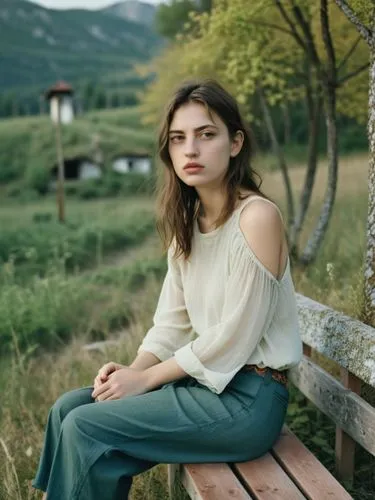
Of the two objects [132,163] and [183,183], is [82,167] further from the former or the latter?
[183,183]

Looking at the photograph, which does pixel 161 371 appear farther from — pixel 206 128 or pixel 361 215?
pixel 361 215

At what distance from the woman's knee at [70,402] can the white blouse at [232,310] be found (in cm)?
38

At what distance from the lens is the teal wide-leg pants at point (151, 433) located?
2.30 m

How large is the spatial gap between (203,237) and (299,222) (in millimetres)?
4199

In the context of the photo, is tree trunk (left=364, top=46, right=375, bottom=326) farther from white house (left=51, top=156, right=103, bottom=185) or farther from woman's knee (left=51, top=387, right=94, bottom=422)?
white house (left=51, top=156, right=103, bottom=185)

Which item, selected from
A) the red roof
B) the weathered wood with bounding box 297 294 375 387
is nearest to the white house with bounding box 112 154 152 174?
the red roof

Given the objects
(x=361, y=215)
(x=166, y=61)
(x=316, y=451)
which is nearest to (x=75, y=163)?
(x=166, y=61)

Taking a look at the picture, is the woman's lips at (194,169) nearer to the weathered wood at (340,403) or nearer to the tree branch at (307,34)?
the weathered wood at (340,403)

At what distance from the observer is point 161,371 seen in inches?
103

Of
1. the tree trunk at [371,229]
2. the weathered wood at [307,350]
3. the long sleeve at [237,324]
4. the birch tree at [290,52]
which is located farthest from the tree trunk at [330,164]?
the long sleeve at [237,324]

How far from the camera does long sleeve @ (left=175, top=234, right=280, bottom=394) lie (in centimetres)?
246

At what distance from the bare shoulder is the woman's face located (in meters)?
0.25

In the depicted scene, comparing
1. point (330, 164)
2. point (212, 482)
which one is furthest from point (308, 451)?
point (330, 164)

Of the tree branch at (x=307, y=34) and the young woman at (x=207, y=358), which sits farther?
the tree branch at (x=307, y=34)
